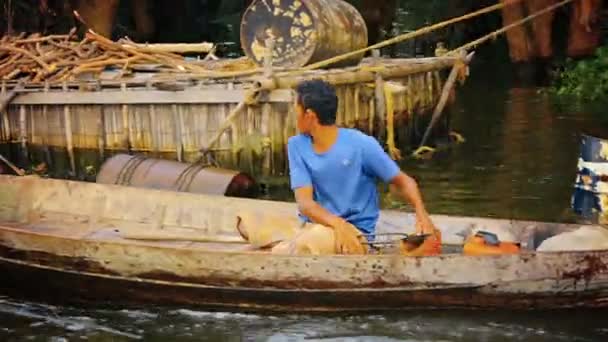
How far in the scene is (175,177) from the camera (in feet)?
41.4

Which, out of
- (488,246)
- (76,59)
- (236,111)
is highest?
(76,59)

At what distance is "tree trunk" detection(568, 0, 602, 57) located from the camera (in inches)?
829

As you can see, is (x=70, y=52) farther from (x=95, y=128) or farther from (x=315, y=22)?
(x=315, y=22)

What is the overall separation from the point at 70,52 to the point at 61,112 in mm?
1355

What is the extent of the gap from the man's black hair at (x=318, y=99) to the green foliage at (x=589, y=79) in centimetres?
1418

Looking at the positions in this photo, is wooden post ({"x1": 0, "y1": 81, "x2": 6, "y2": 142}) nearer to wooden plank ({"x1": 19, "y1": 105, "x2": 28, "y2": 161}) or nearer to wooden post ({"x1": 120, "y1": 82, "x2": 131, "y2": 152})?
wooden plank ({"x1": 19, "y1": 105, "x2": 28, "y2": 161})

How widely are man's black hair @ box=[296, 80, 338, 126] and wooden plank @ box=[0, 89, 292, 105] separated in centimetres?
546

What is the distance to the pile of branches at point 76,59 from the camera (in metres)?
15.2

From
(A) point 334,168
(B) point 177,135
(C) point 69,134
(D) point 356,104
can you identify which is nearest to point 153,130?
(B) point 177,135

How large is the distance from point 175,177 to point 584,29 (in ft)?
38.9

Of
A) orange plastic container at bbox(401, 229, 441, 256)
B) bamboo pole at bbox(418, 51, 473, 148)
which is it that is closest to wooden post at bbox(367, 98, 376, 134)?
bamboo pole at bbox(418, 51, 473, 148)

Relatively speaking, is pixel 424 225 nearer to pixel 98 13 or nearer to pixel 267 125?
pixel 267 125

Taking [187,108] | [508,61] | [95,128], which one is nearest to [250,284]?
[187,108]

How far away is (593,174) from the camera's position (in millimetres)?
10344
